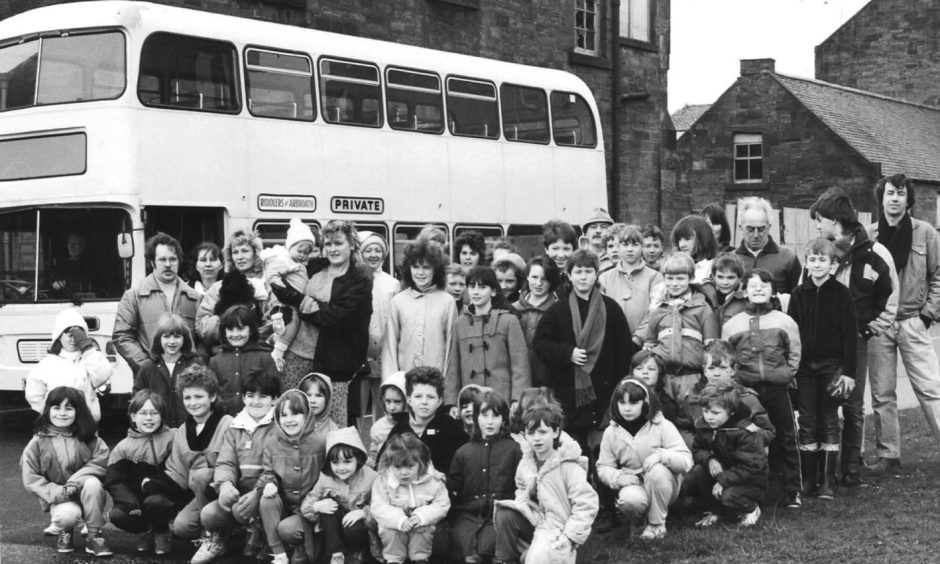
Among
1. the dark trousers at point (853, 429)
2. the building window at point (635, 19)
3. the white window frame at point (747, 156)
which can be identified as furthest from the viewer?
the white window frame at point (747, 156)

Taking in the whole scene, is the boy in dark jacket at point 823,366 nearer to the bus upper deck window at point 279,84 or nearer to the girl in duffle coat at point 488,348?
the girl in duffle coat at point 488,348

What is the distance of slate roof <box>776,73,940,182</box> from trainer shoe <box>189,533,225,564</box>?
1301 inches

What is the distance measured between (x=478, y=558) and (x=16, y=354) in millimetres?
7200

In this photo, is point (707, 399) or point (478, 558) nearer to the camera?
point (478, 558)

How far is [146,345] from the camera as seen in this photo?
9.20m

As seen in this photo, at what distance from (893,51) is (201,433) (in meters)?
45.0

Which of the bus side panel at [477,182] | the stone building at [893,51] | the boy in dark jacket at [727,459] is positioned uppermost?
the stone building at [893,51]

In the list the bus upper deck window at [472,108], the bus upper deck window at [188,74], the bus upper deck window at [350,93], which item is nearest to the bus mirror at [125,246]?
the bus upper deck window at [188,74]

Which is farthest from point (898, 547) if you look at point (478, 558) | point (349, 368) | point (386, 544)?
point (349, 368)

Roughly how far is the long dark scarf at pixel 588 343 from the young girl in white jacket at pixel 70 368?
347cm

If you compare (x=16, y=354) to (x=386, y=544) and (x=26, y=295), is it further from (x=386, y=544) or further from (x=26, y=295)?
(x=386, y=544)

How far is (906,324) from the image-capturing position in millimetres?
9516

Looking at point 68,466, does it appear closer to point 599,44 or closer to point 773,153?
point 599,44

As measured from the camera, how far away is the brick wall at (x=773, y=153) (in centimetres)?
3747
